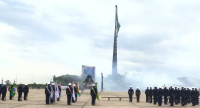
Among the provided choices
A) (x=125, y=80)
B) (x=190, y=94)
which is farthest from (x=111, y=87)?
(x=190, y=94)

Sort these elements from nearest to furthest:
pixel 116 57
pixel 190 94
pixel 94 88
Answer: pixel 94 88 < pixel 190 94 < pixel 116 57

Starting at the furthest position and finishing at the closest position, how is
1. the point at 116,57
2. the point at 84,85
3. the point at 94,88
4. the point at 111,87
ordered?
the point at 116,57 < the point at 111,87 < the point at 84,85 < the point at 94,88

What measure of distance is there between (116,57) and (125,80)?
36.4ft

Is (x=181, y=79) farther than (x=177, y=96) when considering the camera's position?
Yes

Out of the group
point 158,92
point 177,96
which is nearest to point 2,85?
point 158,92

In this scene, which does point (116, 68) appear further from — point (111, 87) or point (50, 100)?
point (50, 100)

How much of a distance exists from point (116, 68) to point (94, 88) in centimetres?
8526

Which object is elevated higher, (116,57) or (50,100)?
(116,57)

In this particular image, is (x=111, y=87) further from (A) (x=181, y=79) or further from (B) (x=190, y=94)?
(B) (x=190, y=94)

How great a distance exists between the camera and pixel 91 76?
4094 centimetres

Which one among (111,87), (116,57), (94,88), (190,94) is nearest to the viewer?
(94,88)

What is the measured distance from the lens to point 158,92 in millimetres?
21406

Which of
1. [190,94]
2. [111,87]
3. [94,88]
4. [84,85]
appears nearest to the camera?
[94,88]

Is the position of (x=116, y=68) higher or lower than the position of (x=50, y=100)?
higher
